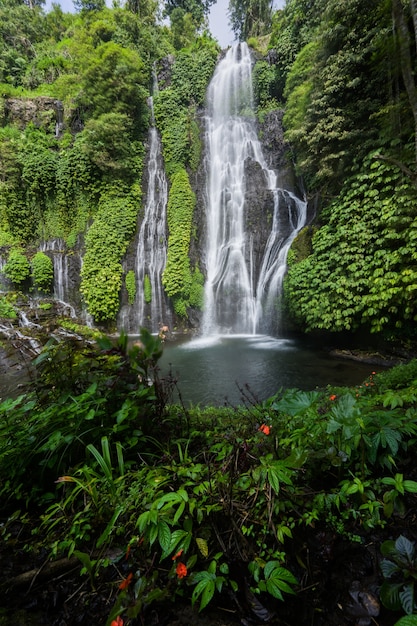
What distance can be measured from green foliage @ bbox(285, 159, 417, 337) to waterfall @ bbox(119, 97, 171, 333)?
6.76 m

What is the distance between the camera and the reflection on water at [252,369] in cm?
556

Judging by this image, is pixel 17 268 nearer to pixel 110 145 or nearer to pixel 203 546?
pixel 110 145

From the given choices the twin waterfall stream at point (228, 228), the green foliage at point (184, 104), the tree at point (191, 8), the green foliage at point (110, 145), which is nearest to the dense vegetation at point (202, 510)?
the twin waterfall stream at point (228, 228)

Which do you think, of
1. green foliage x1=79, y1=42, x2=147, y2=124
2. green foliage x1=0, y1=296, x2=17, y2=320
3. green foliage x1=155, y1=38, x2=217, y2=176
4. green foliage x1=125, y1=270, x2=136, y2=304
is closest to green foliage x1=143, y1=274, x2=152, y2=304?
green foliage x1=125, y1=270, x2=136, y2=304

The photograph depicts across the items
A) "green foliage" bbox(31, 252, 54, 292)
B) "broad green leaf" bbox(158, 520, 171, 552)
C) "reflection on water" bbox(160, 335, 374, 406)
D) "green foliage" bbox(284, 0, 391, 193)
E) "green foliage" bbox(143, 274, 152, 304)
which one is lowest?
"reflection on water" bbox(160, 335, 374, 406)

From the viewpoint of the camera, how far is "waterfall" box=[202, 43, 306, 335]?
34.8 feet

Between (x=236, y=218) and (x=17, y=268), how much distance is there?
35.6 ft

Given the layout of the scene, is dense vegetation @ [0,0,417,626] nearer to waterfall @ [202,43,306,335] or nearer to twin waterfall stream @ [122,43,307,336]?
twin waterfall stream @ [122,43,307,336]

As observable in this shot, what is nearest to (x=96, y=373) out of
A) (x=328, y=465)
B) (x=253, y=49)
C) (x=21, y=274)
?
(x=328, y=465)

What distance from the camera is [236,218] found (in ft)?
41.2

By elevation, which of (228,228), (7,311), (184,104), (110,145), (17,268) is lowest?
(7,311)

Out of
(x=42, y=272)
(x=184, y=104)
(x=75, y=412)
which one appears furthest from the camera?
(x=184, y=104)

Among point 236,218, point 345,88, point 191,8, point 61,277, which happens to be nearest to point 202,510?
point 345,88

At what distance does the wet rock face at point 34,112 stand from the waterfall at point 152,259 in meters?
7.31
